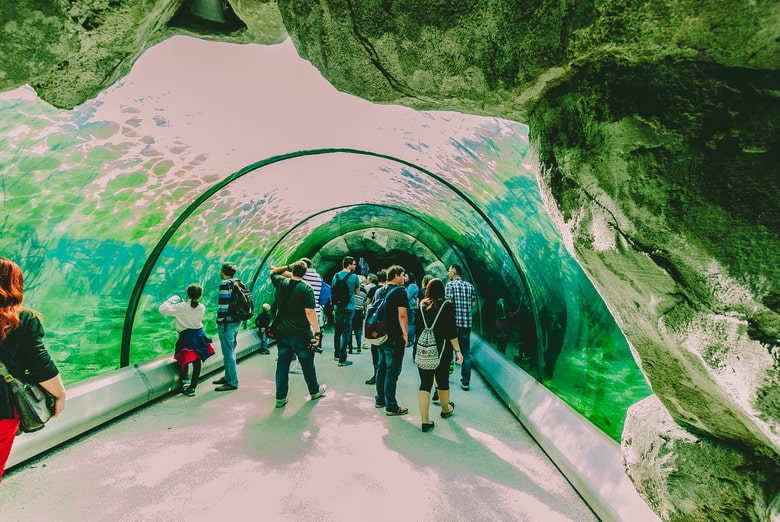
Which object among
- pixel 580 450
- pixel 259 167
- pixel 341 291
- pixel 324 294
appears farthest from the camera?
pixel 324 294

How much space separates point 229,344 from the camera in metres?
6.25

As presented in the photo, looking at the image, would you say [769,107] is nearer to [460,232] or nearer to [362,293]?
[362,293]

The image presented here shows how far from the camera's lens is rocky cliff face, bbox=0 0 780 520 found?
3.92 ft

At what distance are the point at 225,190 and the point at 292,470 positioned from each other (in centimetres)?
529

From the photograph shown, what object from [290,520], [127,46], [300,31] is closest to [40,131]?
[127,46]

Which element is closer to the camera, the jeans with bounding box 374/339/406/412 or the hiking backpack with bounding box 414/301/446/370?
the hiking backpack with bounding box 414/301/446/370

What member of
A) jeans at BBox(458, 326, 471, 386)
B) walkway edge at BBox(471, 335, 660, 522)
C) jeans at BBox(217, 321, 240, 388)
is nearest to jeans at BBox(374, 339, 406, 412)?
jeans at BBox(458, 326, 471, 386)

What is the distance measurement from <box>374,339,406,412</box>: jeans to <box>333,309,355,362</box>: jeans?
2.33 m

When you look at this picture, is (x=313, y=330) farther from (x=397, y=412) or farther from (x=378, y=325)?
(x=397, y=412)

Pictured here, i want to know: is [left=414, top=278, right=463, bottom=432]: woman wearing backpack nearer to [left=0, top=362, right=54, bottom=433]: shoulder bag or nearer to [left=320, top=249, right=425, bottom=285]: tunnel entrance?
[left=0, top=362, right=54, bottom=433]: shoulder bag

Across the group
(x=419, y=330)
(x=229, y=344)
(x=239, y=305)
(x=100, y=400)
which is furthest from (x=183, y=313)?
(x=419, y=330)

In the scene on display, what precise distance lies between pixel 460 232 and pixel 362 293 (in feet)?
9.84

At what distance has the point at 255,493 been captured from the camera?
Answer: 3484 mm

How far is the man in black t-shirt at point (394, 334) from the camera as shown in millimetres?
5188
